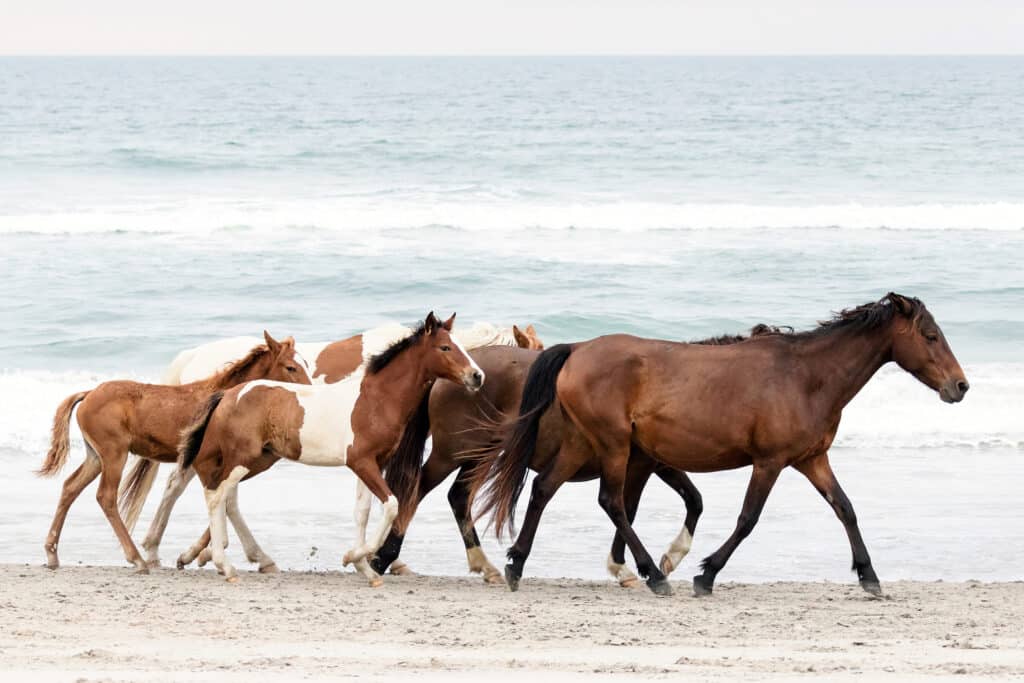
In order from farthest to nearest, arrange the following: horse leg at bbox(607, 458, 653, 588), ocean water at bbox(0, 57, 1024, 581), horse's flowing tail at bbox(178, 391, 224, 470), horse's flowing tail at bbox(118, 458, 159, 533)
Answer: ocean water at bbox(0, 57, 1024, 581) < horse's flowing tail at bbox(118, 458, 159, 533) < horse leg at bbox(607, 458, 653, 588) < horse's flowing tail at bbox(178, 391, 224, 470)

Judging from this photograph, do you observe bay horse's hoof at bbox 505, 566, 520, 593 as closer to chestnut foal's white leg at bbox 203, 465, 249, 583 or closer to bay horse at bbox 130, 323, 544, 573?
chestnut foal's white leg at bbox 203, 465, 249, 583

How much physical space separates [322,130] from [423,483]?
43.6m

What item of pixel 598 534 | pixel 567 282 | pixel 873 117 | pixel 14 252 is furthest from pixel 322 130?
pixel 598 534

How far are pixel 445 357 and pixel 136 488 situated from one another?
2151 mm

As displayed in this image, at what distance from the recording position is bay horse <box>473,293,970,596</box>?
768 cm

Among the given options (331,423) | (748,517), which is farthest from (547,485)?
(331,423)

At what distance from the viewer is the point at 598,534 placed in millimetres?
9688

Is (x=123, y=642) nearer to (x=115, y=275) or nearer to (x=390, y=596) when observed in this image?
(x=390, y=596)

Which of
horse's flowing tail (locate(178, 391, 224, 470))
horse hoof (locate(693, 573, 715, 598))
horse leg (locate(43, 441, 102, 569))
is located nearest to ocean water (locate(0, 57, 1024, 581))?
horse leg (locate(43, 441, 102, 569))

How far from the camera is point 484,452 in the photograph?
8.27 m

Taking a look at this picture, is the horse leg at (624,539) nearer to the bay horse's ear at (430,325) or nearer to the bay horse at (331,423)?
the bay horse at (331,423)

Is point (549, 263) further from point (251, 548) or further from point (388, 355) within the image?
point (388, 355)

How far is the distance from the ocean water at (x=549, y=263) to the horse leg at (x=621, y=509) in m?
0.93

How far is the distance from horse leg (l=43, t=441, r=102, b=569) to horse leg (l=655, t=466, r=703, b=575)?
317 cm
